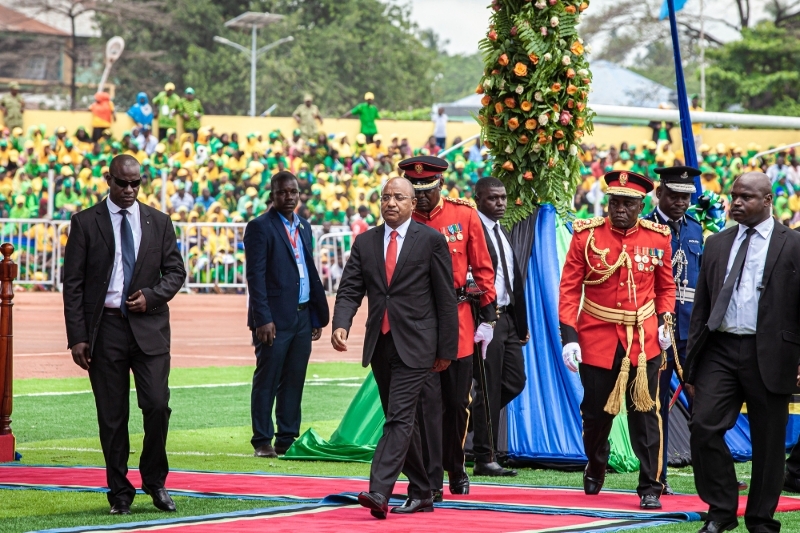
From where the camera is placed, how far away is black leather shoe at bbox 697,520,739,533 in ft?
22.4

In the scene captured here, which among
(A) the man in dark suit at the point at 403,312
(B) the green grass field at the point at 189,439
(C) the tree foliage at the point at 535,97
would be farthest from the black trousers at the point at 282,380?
(A) the man in dark suit at the point at 403,312

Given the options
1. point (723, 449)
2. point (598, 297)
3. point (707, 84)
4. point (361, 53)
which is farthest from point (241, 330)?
point (361, 53)

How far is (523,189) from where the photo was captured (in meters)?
11.3

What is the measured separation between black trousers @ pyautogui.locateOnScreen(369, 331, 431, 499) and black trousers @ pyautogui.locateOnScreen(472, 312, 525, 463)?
198 centimetres

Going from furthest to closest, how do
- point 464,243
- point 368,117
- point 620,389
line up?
point 368,117
point 464,243
point 620,389

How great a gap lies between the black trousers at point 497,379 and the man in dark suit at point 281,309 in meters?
1.69

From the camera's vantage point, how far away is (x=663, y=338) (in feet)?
27.6

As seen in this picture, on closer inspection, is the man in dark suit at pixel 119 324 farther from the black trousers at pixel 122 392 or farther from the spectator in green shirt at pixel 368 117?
the spectator in green shirt at pixel 368 117

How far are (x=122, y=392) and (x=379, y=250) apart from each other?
1.73 meters

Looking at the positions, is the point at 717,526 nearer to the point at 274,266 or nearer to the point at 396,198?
the point at 396,198

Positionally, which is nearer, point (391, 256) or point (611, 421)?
point (391, 256)

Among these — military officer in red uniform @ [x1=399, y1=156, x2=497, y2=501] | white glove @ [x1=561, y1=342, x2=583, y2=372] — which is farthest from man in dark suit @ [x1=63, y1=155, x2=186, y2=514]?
white glove @ [x1=561, y1=342, x2=583, y2=372]

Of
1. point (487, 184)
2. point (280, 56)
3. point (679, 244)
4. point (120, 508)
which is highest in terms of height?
point (280, 56)

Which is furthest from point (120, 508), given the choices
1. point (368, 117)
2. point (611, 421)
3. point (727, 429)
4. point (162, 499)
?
point (368, 117)
